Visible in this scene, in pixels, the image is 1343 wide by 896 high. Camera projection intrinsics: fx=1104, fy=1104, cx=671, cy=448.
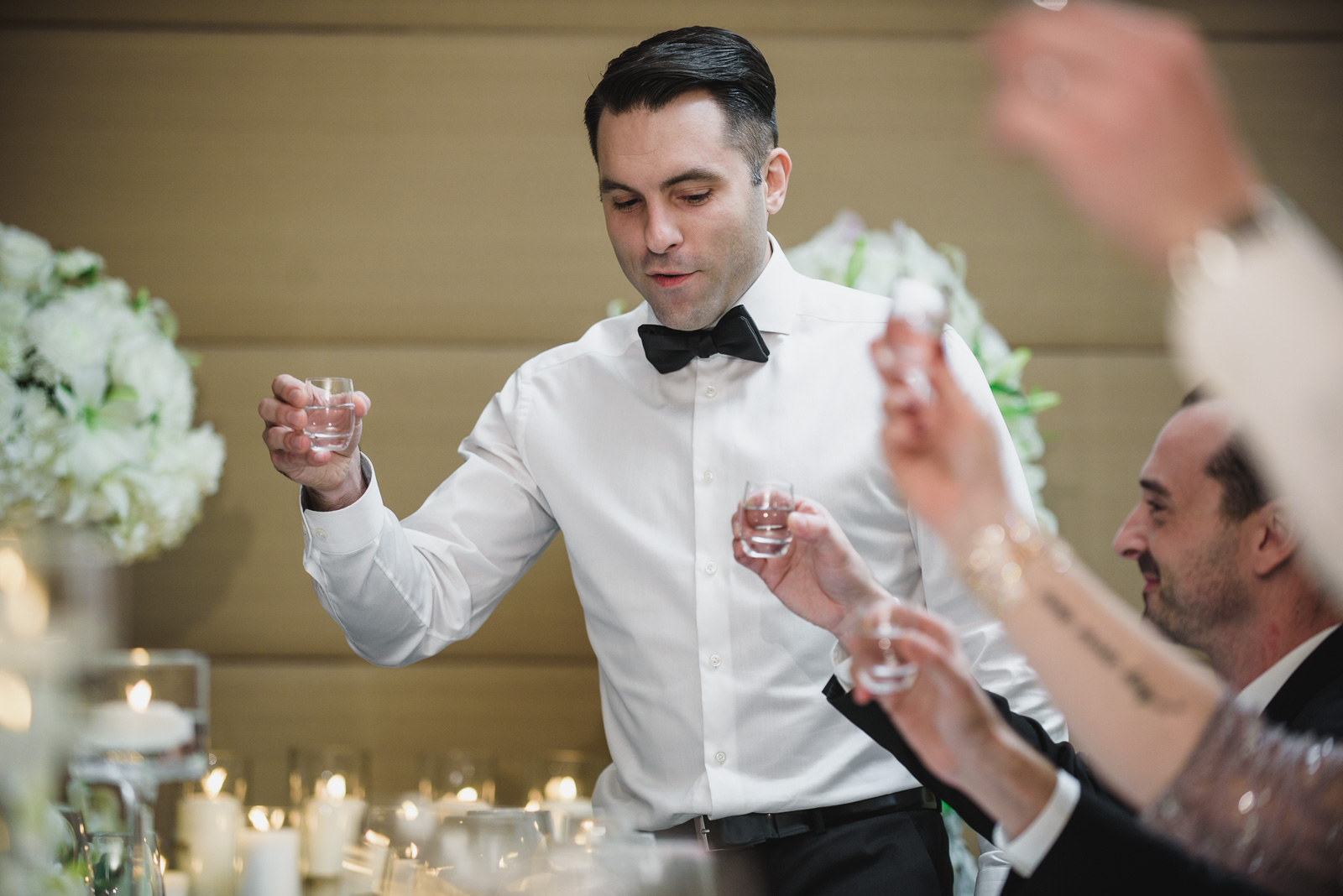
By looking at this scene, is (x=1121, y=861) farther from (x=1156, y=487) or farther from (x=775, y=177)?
(x=775, y=177)

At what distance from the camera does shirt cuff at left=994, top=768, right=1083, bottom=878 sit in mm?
1009

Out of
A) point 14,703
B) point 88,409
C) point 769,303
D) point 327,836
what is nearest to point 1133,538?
point 769,303

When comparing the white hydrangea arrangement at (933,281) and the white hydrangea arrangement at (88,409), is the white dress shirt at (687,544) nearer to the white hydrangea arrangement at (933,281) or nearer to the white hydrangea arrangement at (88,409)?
the white hydrangea arrangement at (933,281)

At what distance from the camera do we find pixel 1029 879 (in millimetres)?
1026

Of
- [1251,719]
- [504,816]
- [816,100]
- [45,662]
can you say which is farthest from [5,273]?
[1251,719]

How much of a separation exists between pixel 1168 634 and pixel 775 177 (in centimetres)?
99

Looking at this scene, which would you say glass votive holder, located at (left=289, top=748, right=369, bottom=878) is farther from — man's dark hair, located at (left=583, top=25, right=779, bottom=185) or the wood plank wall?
man's dark hair, located at (left=583, top=25, right=779, bottom=185)

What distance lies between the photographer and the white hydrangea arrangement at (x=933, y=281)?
7.00 feet

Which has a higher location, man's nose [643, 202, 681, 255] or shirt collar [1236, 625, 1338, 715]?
man's nose [643, 202, 681, 255]

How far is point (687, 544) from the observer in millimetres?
1847

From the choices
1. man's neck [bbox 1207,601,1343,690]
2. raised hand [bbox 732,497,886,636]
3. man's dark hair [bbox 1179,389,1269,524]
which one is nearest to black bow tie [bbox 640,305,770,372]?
raised hand [bbox 732,497,886,636]

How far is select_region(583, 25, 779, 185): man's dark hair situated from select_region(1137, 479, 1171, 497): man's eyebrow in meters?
0.79

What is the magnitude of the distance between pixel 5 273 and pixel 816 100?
175 centimetres

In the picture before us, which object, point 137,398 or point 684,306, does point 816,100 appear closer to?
point 684,306
